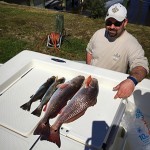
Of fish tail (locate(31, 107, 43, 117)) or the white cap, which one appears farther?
the white cap

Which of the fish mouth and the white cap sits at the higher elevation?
the white cap

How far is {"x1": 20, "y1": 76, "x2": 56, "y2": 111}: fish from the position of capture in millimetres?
2343

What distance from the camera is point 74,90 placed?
2578mm

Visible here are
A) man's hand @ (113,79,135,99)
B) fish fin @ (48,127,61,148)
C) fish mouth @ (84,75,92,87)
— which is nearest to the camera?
fish fin @ (48,127,61,148)

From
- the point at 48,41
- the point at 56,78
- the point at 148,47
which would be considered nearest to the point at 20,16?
the point at 48,41

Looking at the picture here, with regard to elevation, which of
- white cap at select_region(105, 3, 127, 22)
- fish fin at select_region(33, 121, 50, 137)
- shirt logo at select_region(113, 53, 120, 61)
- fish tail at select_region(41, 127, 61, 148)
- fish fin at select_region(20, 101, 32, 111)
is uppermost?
white cap at select_region(105, 3, 127, 22)

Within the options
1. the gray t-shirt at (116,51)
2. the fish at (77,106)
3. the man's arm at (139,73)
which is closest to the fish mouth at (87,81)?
the fish at (77,106)

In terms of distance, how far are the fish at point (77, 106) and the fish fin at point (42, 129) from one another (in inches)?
1.0

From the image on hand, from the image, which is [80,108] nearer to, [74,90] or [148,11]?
[74,90]

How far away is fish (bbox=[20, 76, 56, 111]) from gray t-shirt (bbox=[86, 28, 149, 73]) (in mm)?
1228

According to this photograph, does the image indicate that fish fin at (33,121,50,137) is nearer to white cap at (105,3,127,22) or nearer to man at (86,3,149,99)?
man at (86,3,149,99)

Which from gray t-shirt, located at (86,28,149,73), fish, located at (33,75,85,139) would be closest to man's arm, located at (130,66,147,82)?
gray t-shirt, located at (86,28,149,73)

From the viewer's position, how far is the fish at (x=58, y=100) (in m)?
2.13

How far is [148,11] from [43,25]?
2563 centimetres
